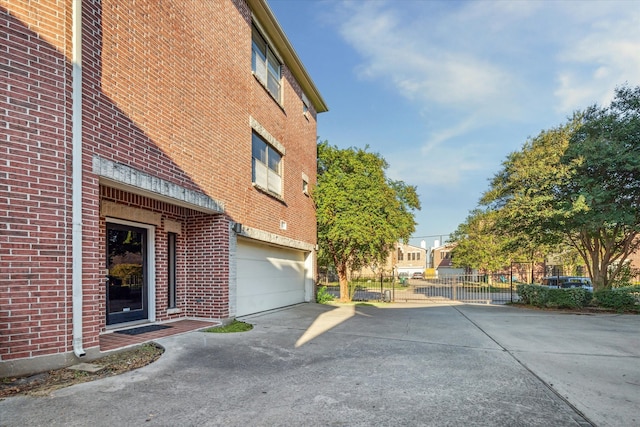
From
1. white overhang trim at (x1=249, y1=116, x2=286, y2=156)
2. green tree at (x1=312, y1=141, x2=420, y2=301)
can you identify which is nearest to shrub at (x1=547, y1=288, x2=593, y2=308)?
green tree at (x1=312, y1=141, x2=420, y2=301)

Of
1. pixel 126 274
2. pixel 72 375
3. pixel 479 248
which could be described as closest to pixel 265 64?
pixel 126 274

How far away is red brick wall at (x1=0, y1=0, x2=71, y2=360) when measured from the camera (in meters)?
4.30

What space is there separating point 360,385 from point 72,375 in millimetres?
3583

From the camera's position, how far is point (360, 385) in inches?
170

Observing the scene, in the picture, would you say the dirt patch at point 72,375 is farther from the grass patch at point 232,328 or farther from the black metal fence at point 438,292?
the black metal fence at point 438,292

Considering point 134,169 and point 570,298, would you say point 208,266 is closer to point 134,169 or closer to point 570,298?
point 134,169

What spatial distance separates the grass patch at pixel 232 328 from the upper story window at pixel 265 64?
7.30 metres

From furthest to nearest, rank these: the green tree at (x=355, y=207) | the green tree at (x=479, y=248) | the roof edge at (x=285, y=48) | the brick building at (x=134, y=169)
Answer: the green tree at (x=479, y=248) < the green tree at (x=355, y=207) < the roof edge at (x=285, y=48) < the brick building at (x=134, y=169)

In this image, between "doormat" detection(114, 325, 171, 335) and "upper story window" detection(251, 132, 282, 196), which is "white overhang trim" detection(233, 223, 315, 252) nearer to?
"upper story window" detection(251, 132, 282, 196)

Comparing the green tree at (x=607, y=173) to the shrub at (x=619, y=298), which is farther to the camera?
the shrub at (x=619, y=298)

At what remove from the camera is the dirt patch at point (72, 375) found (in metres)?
3.86

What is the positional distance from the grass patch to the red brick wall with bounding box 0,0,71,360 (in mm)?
3069

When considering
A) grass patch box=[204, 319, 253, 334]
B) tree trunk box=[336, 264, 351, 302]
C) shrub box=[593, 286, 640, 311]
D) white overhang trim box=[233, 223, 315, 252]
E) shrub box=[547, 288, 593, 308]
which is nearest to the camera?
grass patch box=[204, 319, 253, 334]

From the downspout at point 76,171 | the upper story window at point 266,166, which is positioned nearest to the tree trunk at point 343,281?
the upper story window at point 266,166
